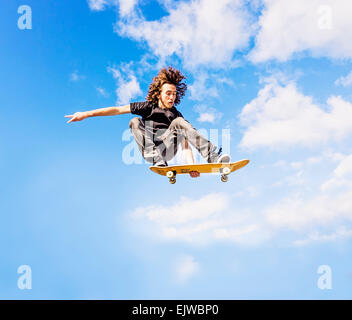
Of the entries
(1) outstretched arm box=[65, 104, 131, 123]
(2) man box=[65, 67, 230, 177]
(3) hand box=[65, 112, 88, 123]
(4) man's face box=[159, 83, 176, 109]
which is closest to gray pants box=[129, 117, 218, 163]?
(2) man box=[65, 67, 230, 177]

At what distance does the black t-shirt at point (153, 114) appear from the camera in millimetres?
7840

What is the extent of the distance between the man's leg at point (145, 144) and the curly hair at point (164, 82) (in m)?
0.70

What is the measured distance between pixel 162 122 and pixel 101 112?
4.73ft

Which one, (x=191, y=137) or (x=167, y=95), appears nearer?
(x=191, y=137)

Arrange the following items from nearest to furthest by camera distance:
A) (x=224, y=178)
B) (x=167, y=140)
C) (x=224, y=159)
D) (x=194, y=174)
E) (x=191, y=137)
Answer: (x=224, y=159) → (x=224, y=178) → (x=191, y=137) → (x=194, y=174) → (x=167, y=140)

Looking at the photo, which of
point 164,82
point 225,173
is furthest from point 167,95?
point 225,173

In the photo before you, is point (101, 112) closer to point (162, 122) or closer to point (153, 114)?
point (153, 114)

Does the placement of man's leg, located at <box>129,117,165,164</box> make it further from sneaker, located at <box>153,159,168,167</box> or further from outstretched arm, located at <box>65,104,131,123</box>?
outstretched arm, located at <box>65,104,131,123</box>

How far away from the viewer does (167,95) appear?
7.73 metres

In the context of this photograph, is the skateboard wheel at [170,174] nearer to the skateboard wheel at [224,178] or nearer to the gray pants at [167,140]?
the gray pants at [167,140]
